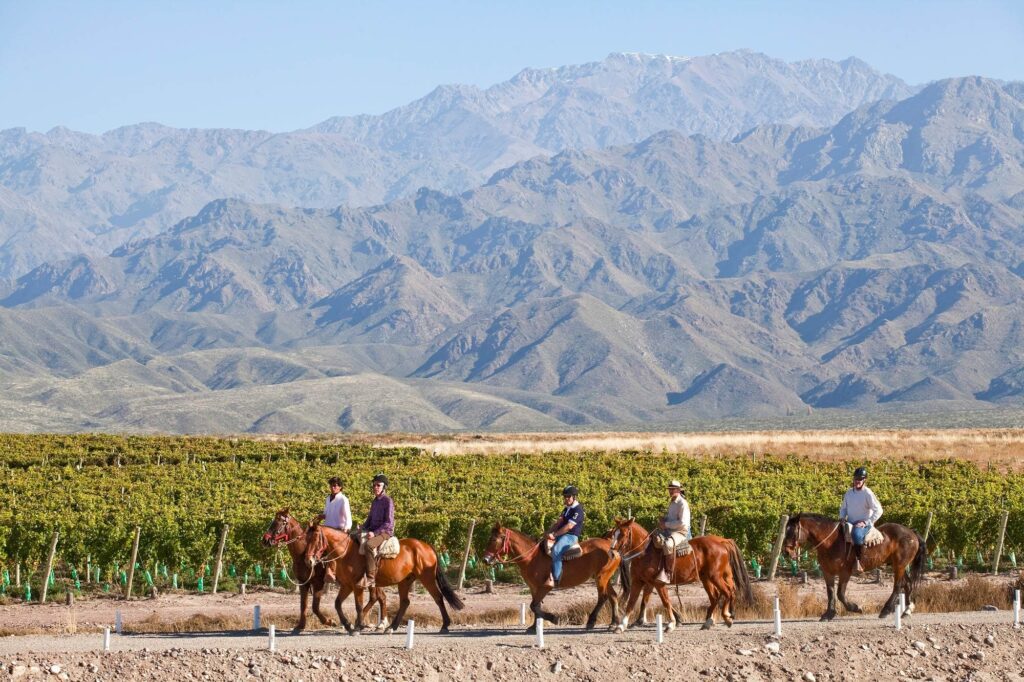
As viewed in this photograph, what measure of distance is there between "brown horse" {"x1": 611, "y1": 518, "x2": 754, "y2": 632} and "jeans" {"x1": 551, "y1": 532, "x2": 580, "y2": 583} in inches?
33.8

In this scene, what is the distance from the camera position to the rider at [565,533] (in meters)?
26.6

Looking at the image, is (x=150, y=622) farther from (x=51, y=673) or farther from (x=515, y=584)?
(x=515, y=584)

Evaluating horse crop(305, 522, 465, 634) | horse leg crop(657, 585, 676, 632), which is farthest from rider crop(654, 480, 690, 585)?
horse crop(305, 522, 465, 634)

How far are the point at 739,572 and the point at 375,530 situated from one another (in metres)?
7.11

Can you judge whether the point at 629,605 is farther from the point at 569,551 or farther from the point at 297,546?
the point at 297,546

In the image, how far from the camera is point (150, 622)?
29844 millimetres

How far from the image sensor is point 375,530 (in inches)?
1056

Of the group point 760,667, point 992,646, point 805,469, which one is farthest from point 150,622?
point 805,469

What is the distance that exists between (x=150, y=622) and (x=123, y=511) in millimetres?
11485

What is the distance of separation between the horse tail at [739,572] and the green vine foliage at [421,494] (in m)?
11.3

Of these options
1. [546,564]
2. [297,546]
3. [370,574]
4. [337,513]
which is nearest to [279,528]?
[297,546]

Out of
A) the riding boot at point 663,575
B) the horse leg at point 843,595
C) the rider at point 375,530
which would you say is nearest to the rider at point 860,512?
the horse leg at point 843,595

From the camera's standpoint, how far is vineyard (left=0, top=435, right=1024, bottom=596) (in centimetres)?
3716

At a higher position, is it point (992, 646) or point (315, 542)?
point (315, 542)
